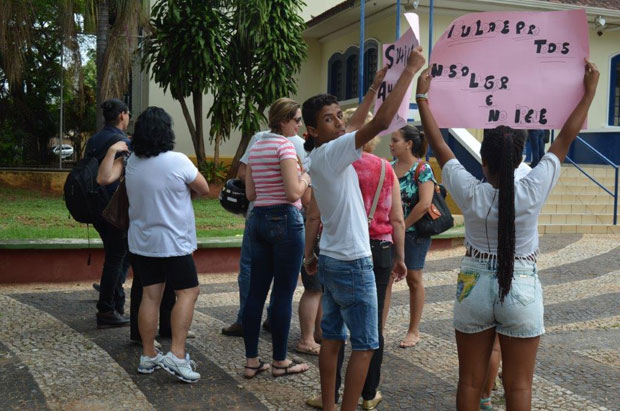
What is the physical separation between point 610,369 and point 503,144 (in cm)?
276

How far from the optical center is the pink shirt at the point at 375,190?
3957mm

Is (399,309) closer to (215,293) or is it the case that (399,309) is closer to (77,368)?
(215,293)

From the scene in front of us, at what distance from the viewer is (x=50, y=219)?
11766 millimetres

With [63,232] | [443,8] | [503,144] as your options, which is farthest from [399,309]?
[443,8]

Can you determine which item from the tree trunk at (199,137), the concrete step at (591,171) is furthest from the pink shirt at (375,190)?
the tree trunk at (199,137)

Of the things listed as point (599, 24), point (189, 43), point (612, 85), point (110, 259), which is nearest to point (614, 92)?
point (612, 85)

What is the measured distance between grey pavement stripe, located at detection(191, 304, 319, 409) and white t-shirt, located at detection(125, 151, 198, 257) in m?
0.96

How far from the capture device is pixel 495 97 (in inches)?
143

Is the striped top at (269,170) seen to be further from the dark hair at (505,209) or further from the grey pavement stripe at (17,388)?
the grey pavement stripe at (17,388)

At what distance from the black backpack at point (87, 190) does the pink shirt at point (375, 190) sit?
99.8 inches

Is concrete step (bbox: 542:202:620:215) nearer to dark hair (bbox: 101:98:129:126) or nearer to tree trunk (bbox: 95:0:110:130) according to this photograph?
tree trunk (bbox: 95:0:110:130)

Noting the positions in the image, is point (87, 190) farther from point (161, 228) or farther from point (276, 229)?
point (276, 229)

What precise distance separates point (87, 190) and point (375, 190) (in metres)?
2.79

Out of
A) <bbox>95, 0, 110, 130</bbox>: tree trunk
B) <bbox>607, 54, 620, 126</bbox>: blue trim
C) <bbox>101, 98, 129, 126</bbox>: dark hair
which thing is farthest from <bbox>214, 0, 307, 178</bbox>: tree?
<bbox>101, 98, 129, 126</bbox>: dark hair
